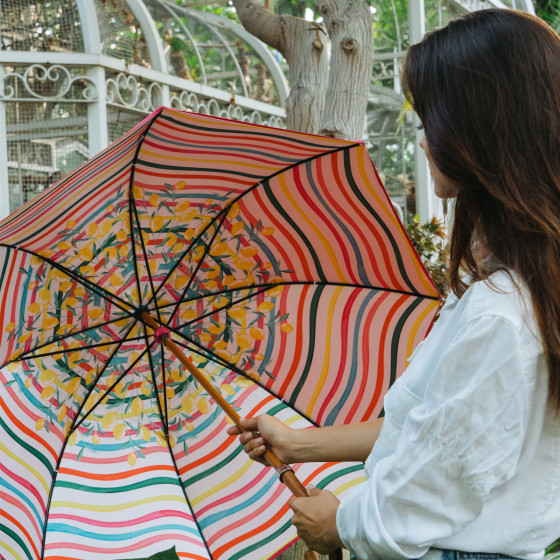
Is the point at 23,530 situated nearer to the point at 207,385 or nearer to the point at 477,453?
the point at 207,385

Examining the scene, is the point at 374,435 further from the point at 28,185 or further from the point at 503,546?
the point at 28,185

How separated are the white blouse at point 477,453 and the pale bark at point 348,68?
2.70 meters

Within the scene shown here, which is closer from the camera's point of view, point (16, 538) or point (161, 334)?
point (16, 538)

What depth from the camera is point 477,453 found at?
113 centimetres

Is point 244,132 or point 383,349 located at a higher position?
point 244,132

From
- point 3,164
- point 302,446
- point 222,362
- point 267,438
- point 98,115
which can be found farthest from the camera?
point 98,115

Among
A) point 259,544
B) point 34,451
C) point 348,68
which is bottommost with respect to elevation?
point 259,544

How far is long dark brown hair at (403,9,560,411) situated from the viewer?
1194mm

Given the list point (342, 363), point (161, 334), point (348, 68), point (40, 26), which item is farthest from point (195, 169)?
point (40, 26)

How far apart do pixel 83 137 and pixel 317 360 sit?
147 inches

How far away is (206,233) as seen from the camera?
8.40 ft

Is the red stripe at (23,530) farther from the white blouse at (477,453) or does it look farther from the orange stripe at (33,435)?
the white blouse at (477,453)

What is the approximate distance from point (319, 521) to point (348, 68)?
→ 113 inches

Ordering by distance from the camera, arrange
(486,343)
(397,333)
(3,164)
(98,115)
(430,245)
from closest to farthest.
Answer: (486,343), (397,333), (430,245), (3,164), (98,115)
